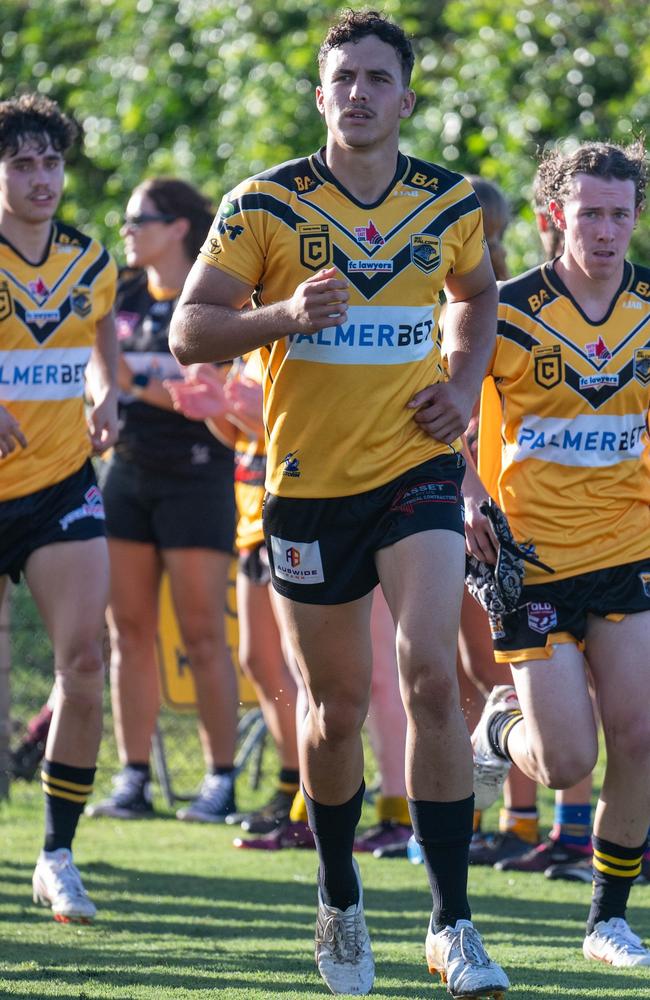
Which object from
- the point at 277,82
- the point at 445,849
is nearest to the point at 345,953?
the point at 445,849

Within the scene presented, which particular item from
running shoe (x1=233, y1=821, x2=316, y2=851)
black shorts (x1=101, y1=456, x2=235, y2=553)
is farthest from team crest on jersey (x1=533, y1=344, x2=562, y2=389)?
black shorts (x1=101, y1=456, x2=235, y2=553)

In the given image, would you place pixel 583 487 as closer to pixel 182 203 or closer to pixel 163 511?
pixel 163 511

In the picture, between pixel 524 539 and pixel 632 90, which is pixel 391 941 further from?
pixel 632 90

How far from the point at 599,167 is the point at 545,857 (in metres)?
2.86

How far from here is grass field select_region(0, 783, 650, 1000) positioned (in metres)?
4.35

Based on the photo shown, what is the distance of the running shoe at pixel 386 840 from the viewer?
6.76 meters

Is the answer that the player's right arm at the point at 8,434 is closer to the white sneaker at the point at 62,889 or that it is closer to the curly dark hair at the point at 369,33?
the white sneaker at the point at 62,889

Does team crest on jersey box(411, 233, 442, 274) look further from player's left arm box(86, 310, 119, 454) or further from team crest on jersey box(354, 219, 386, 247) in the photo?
player's left arm box(86, 310, 119, 454)

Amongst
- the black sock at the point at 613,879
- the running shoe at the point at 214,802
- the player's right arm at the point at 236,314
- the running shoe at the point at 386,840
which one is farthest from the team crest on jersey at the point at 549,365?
the running shoe at the point at 214,802

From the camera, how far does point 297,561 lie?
426 cm

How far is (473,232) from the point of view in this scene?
4375 millimetres

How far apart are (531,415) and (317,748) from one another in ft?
4.35

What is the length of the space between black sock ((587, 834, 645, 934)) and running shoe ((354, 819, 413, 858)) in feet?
6.78

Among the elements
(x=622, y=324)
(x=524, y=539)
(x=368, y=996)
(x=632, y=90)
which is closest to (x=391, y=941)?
(x=368, y=996)
